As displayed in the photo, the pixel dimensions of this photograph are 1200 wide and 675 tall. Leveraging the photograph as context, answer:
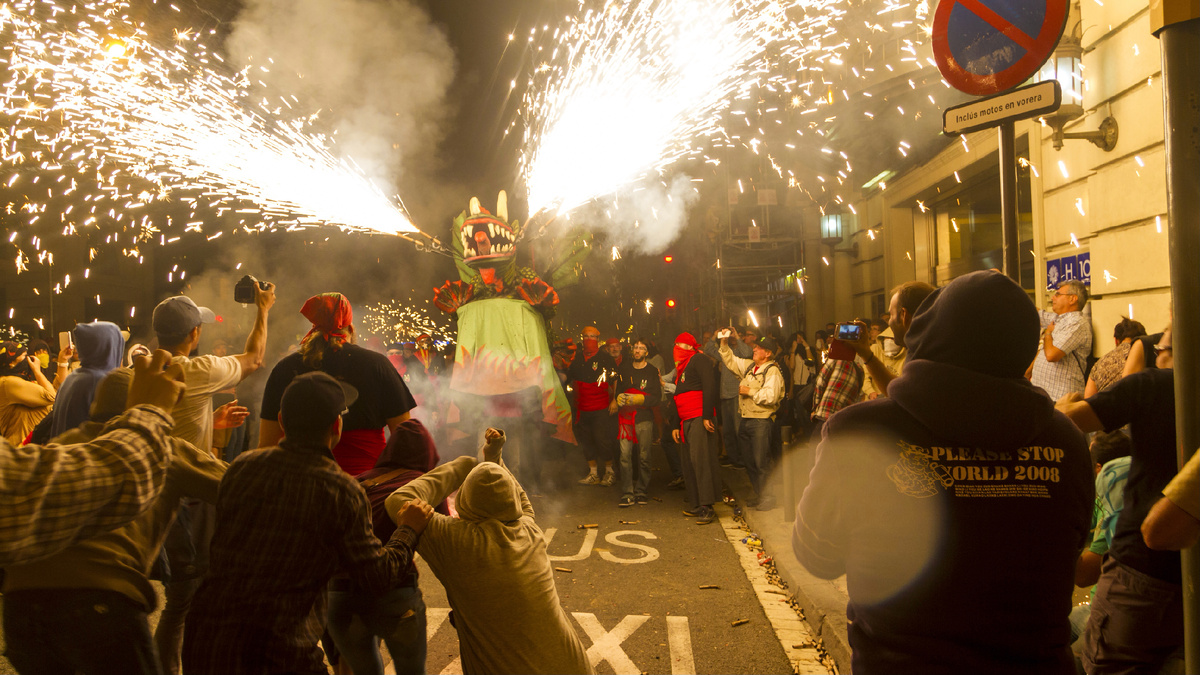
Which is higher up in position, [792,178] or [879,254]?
[792,178]

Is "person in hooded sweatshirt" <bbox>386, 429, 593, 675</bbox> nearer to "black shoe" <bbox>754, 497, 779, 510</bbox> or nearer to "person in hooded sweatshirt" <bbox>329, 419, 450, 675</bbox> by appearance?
"person in hooded sweatshirt" <bbox>329, 419, 450, 675</bbox>

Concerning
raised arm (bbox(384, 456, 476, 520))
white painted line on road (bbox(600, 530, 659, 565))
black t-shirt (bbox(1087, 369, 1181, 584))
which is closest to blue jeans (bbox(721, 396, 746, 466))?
white painted line on road (bbox(600, 530, 659, 565))

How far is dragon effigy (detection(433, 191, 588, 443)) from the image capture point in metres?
8.20

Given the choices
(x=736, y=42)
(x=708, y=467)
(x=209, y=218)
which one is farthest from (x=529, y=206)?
(x=209, y=218)

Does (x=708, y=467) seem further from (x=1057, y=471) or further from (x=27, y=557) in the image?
(x=27, y=557)

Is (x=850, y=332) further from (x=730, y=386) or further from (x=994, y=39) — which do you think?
(x=730, y=386)

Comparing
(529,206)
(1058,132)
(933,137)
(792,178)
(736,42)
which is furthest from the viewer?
(792,178)

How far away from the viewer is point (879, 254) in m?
14.0

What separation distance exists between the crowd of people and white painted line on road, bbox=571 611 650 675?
1.25 metres

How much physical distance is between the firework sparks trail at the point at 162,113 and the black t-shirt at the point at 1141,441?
7470mm

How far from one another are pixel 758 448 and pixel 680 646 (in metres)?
3.72

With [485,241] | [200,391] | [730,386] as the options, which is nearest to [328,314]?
[200,391]

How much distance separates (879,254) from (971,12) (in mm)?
11762

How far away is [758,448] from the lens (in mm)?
7441
